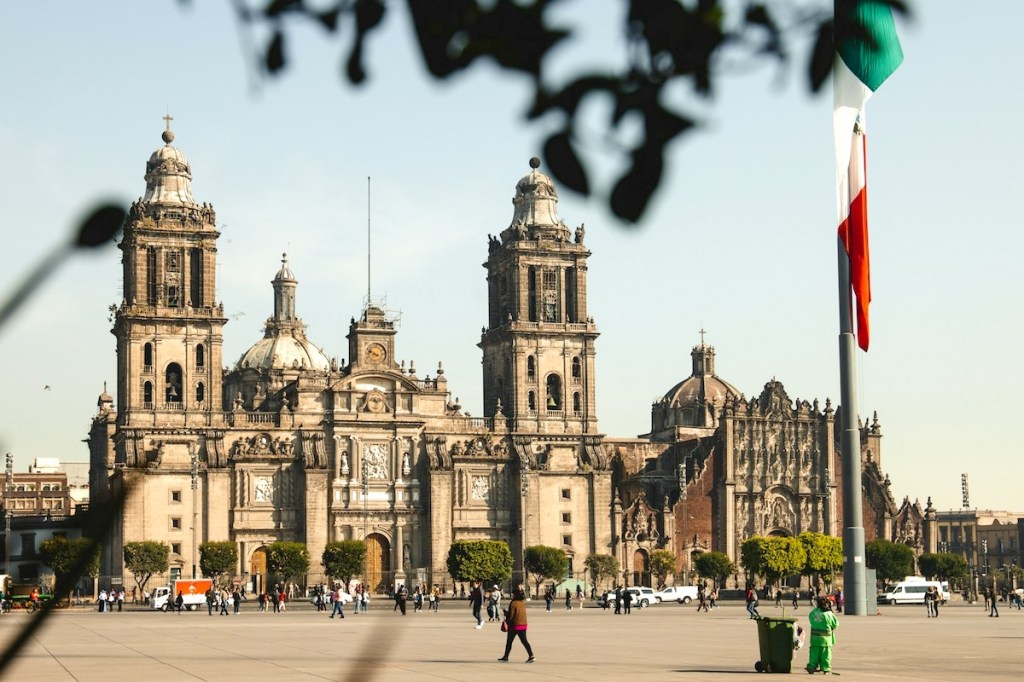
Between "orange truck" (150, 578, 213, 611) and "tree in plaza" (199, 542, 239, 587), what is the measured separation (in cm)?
837

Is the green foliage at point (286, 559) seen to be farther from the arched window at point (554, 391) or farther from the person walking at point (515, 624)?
the person walking at point (515, 624)

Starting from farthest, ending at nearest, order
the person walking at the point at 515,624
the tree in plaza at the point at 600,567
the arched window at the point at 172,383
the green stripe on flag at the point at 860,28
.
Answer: the tree in plaza at the point at 600,567, the arched window at the point at 172,383, the person walking at the point at 515,624, the green stripe on flag at the point at 860,28

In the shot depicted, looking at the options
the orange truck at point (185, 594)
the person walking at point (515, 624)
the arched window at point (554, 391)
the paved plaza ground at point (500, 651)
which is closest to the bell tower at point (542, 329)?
the arched window at point (554, 391)

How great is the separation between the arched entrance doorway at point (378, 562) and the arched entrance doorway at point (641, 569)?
15.4 metres

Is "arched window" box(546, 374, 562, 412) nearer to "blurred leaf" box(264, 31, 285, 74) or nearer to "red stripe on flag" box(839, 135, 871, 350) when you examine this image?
"red stripe on flag" box(839, 135, 871, 350)

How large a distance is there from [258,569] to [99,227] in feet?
298

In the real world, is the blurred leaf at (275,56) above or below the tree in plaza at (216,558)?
above

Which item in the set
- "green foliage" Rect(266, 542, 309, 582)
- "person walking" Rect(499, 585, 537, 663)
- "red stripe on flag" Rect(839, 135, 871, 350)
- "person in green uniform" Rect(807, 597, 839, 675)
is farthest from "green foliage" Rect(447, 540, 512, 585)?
Result: "person in green uniform" Rect(807, 597, 839, 675)

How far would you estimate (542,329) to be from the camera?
9944cm

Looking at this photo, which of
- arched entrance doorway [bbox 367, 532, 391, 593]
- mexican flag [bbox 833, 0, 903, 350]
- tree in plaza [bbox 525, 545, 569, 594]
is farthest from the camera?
arched entrance doorway [bbox 367, 532, 391, 593]

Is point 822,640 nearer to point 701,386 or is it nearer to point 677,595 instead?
point 677,595

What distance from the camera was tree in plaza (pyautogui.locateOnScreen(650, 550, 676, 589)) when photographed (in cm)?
9950

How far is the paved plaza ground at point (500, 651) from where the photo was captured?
90.1 ft

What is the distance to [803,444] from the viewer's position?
354 ft
